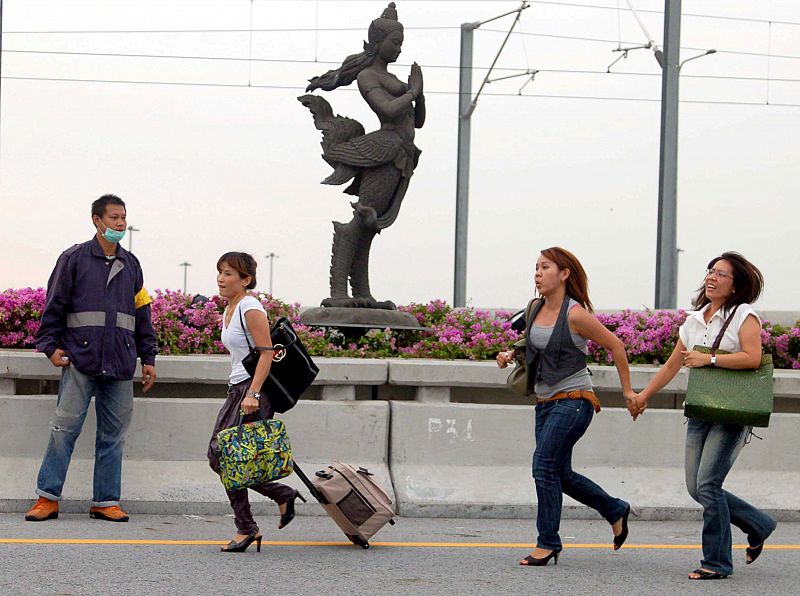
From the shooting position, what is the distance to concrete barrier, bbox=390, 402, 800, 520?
9.20 m

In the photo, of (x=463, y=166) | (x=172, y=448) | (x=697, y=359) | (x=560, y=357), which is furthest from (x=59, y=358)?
(x=463, y=166)

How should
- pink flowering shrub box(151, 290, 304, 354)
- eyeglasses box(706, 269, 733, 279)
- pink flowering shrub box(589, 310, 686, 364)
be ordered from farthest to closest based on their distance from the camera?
pink flowering shrub box(589, 310, 686, 364)
pink flowering shrub box(151, 290, 304, 354)
eyeglasses box(706, 269, 733, 279)

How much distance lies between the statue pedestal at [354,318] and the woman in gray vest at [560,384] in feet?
14.9

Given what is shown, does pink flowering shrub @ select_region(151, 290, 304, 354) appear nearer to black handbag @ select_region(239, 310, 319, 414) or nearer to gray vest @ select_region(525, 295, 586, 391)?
black handbag @ select_region(239, 310, 319, 414)

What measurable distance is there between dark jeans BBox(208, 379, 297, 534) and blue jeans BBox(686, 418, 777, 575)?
229cm

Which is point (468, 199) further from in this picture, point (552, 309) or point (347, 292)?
point (552, 309)

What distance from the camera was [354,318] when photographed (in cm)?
1178

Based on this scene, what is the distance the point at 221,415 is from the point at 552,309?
1.98 metres

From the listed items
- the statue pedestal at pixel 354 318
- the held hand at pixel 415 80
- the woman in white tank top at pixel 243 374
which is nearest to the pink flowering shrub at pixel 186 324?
the statue pedestal at pixel 354 318

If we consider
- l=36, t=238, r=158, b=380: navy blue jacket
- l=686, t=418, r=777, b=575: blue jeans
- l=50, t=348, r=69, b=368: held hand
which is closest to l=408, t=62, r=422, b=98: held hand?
l=36, t=238, r=158, b=380: navy blue jacket

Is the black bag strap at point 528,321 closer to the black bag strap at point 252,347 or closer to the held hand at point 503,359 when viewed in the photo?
the held hand at point 503,359

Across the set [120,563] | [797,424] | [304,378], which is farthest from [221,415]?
[797,424]

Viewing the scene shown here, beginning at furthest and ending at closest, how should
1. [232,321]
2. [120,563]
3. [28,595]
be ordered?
[232,321] → [120,563] → [28,595]

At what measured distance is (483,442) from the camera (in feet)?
31.0
